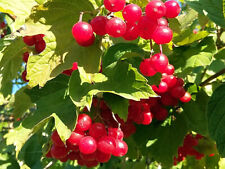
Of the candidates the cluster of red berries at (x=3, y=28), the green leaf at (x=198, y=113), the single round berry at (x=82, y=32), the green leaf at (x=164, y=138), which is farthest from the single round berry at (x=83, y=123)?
the cluster of red berries at (x=3, y=28)

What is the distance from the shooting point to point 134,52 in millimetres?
1053

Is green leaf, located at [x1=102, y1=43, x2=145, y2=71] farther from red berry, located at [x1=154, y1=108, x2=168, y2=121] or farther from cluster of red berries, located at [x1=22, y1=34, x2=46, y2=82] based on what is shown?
red berry, located at [x1=154, y1=108, x2=168, y2=121]

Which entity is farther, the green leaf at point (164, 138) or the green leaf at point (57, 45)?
the green leaf at point (164, 138)

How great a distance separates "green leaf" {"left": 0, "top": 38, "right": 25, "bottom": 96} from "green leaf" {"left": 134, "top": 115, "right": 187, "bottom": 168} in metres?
0.74

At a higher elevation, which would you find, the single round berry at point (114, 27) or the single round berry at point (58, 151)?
the single round berry at point (114, 27)

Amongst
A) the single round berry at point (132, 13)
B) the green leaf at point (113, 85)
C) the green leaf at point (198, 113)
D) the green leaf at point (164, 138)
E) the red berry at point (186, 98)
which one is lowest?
the green leaf at point (164, 138)

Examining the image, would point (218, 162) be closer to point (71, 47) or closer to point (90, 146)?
point (90, 146)

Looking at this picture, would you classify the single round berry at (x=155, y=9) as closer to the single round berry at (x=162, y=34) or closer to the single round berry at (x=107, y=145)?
the single round berry at (x=162, y=34)

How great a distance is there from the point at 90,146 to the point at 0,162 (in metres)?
1.56

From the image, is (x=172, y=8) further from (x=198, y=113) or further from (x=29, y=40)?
(x=198, y=113)

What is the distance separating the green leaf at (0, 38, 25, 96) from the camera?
121cm

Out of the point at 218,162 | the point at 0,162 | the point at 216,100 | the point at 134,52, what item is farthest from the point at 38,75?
the point at 0,162

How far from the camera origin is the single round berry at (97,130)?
111 centimetres

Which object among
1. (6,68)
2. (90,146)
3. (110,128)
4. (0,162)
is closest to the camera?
(90,146)
